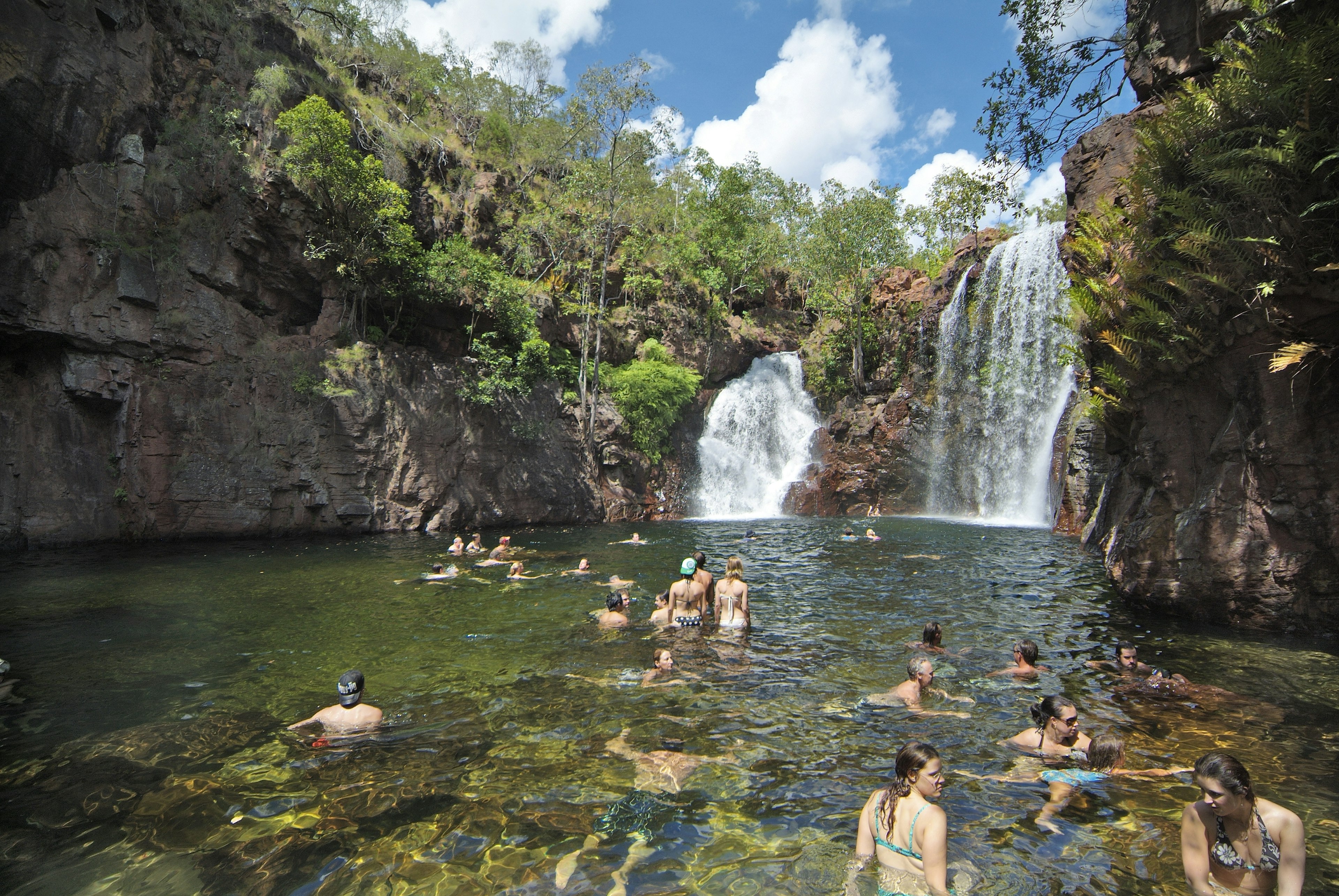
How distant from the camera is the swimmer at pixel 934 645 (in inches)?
416

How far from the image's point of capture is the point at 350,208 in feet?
83.5

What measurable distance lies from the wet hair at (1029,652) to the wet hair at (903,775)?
19.0 ft

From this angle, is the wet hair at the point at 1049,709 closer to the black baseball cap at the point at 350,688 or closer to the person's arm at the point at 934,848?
the person's arm at the point at 934,848

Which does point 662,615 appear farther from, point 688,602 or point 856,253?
point 856,253

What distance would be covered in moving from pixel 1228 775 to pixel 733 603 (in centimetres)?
808

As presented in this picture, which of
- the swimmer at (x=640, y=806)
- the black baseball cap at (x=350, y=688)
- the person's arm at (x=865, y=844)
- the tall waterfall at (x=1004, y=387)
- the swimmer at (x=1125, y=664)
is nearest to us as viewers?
the person's arm at (x=865, y=844)

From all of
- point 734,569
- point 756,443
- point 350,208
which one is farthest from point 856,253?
point 734,569

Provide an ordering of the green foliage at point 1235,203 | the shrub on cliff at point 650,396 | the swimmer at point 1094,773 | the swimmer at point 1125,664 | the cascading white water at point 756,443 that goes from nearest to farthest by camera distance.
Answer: the swimmer at point 1094,773 < the green foliage at point 1235,203 < the swimmer at point 1125,664 < the shrub on cliff at point 650,396 < the cascading white water at point 756,443

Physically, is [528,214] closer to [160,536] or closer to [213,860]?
[160,536]

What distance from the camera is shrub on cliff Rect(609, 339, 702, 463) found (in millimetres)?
35281

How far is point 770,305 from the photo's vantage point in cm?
4831

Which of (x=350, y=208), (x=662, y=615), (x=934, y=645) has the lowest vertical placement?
(x=662, y=615)

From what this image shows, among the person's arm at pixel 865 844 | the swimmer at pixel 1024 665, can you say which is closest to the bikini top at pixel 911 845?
the person's arm at pixel 865 844

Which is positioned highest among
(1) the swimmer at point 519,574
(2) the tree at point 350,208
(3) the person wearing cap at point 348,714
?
(2) the tree at point 350,208
